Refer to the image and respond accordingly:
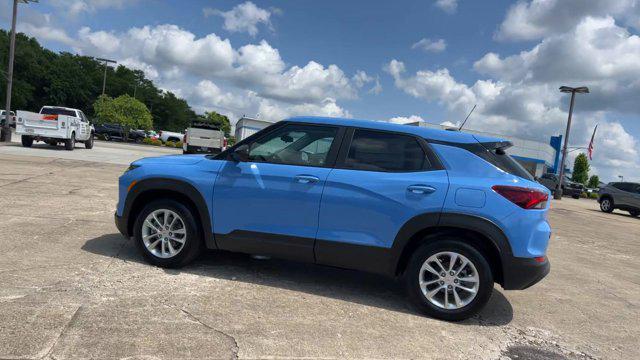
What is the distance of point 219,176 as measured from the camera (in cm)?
476

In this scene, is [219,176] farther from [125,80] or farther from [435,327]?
[125,80]

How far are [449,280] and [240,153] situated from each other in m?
2.33

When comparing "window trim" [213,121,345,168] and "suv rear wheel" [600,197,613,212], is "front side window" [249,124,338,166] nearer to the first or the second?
"window trim" [213,121,345,168]

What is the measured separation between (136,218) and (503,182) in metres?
3.74

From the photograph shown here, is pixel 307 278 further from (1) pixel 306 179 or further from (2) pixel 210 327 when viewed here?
(2) pixel 210 327

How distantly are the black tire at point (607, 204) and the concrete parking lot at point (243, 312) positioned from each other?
60.4 feet

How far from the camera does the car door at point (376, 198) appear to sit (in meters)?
4.27

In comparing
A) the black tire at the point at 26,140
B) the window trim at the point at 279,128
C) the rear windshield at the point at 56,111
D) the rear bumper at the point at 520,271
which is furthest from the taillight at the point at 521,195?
the black tire at the point at 26,140

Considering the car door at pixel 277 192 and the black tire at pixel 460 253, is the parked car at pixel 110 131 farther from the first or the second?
the black tire at pixel 460 253

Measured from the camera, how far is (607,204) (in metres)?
22.6

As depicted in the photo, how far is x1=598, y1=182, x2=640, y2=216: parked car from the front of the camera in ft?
70.3

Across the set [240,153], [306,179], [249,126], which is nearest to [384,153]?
[306,179]

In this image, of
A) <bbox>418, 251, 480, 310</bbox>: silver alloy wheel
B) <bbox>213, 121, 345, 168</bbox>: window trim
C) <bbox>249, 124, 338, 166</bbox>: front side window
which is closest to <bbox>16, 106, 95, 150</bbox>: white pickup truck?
<bbox>213, 121, 345, 168</bbox>: window trim

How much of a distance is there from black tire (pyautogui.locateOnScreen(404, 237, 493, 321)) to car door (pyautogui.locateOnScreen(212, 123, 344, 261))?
3.21 feet
